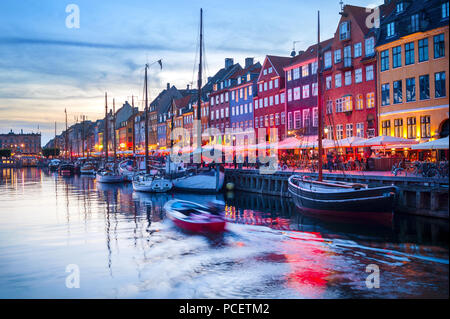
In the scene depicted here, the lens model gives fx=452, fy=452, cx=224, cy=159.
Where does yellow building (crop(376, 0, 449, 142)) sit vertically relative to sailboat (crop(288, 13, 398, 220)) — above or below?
above

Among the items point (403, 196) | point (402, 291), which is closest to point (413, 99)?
point (403, 196)

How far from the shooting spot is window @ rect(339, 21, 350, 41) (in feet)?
Result: 159

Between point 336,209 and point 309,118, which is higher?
point 309,118

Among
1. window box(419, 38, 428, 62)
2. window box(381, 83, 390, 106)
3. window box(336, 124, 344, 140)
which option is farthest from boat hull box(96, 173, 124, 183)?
window box(419, 38, 428, 62)

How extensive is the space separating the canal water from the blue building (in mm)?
46463

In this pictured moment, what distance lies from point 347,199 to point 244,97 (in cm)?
5336

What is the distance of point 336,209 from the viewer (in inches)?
1032

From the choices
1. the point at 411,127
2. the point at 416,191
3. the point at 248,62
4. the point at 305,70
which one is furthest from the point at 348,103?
the point at 248,62

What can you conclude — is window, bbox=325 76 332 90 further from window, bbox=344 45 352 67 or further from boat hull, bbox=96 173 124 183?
boat hull, bbox=96 173 124 183

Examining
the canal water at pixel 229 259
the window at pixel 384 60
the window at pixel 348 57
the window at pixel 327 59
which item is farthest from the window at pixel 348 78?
the canal water at pixel 229 259

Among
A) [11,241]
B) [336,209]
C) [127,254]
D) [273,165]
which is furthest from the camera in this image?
[273,165]

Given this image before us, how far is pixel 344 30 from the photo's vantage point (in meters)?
48.9
